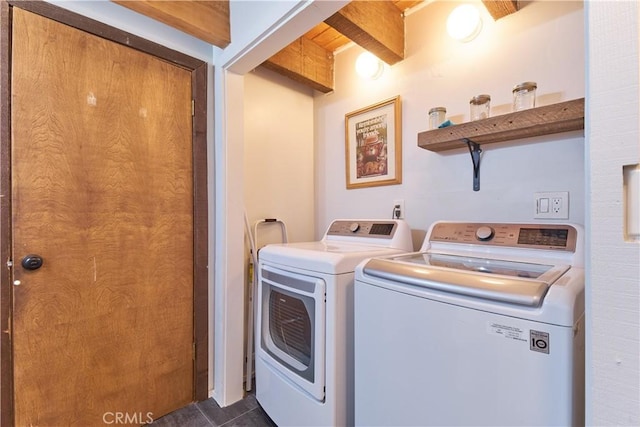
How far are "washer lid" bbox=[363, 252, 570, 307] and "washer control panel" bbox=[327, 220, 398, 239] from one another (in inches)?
17.6

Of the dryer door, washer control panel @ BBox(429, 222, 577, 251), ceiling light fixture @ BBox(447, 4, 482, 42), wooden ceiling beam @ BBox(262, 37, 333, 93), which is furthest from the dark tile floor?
ceiling light fixture @ BBox(447, 4, 482, 42)

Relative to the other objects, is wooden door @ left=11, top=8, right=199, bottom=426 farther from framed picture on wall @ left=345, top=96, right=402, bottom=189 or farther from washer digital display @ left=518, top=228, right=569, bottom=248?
washer digital display @ left=518, top=228, right=569, bottom=248

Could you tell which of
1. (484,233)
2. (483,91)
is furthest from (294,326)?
(483,91)

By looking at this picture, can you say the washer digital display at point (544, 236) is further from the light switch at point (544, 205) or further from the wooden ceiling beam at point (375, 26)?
the wooden ceiling beam at point (375, 26)

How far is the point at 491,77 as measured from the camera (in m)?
1.51

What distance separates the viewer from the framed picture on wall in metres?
1.89

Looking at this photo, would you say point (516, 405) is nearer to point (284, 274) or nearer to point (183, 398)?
point (284, 274)

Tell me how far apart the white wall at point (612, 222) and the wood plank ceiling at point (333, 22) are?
1.27 metres

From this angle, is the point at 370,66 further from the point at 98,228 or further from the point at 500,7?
the point at 98,228

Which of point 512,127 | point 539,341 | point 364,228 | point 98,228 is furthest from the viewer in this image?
point 364,228

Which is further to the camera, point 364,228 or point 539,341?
point 364,228

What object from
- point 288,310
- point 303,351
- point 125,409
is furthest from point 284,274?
point 125,409

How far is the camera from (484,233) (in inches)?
51.0

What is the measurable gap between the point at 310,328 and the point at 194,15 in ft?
5.83
